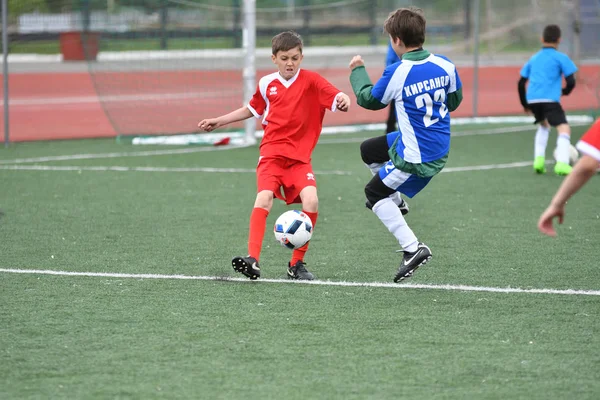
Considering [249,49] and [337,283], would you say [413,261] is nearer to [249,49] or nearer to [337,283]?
[337,283]

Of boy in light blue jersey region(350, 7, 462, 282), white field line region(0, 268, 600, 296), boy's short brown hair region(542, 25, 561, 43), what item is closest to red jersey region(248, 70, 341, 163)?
boy in light blue jersey region(350, 7, 462, 282)

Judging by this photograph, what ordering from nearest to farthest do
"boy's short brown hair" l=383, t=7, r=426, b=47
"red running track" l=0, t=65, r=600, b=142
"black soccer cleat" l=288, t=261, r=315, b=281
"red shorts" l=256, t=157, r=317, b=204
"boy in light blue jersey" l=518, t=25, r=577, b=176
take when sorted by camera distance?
"boy's short brown hair" l=383, t=7, r=426, b=47 < "black soccer cleat" l=288, t=261, r=315, b=281 < "red shorts" l=256, t=157, r=317, b=204 < "boy in light blue jersey" l=518, t=25, r=577, b=176 < "red running track" l=0, t=65, r=600, b=142

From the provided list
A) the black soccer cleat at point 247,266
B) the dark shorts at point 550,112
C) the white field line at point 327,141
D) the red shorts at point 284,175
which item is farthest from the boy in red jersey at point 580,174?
the white field line at point 327,141

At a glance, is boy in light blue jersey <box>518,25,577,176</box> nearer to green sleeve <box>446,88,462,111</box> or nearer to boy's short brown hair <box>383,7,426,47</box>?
green sleeve <box>446,88,462,111</box>

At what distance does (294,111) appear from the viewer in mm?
6363

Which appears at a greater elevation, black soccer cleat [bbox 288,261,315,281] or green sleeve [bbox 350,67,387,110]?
green sleeve [bbox 350,67,387,110]

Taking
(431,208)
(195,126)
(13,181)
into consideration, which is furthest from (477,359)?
(195,126)

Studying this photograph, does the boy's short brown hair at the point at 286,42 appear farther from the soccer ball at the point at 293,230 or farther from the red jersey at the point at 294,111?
the soccer ball at the point at 293,230

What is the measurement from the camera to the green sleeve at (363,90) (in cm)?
592

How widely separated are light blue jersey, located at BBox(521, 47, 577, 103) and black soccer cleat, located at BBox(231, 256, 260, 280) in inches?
247

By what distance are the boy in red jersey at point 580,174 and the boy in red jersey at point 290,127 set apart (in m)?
2.44

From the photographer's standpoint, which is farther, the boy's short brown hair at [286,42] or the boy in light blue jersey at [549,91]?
the boy in light blue jersey at [549,91]

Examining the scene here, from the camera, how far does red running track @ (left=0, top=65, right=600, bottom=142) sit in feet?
51.0

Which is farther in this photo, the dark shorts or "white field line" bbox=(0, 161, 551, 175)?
"white field line" bbox=(0, 161, 551, 175)
